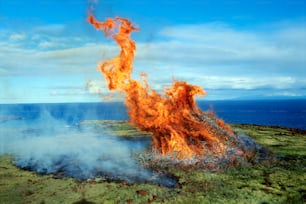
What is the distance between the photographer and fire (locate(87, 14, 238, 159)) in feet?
115

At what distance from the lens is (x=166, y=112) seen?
3631 centimetres

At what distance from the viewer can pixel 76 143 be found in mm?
46688

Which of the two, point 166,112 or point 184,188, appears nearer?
point 184,188

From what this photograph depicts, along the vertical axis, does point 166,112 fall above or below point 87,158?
above


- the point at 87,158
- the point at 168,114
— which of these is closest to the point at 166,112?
the point at 168,114

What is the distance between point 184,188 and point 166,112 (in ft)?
39.8

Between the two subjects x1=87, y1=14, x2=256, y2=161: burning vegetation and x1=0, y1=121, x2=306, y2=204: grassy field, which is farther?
x1=87, y1=14, x2=256, y2=161: burning vegetation

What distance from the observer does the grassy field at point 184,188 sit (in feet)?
76.9

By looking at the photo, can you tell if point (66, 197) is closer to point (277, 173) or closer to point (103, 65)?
point (103, 65)

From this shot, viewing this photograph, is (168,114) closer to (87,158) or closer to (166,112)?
(166,112)

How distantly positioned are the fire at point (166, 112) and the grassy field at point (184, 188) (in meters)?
4.98

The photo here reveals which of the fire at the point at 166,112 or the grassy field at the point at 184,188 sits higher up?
the fire at the point at 166,112

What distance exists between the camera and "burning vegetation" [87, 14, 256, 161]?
3497cm

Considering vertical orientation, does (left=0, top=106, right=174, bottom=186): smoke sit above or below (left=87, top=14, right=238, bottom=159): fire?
below
